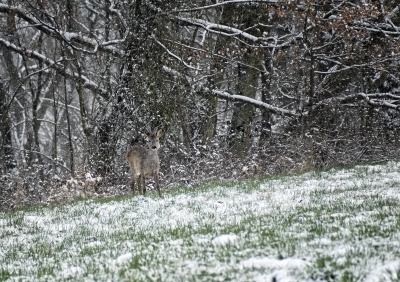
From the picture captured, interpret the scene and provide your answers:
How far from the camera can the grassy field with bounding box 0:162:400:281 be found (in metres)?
4.75

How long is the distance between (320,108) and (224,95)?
10.3ft

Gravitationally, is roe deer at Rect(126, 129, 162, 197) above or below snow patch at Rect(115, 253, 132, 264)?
above

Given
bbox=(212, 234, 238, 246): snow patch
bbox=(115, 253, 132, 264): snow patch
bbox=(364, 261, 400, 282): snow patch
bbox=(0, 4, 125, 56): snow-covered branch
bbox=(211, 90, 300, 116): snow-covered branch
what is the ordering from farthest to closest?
bbox=(211, 90, 300, 116): snow-covered branch < bbox=(0, 4, 125, 56): snow-covered branch < bbox=(212, 234, 238, 246): snow patch < bbox=(115, 253, 132, 264): snow patch < bbox=(364, 261, 400, 282): snow patch

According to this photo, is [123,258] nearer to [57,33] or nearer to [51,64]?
A: [57,33]

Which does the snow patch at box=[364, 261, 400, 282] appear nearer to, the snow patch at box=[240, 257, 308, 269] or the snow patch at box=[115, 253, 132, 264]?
the snow patch at box=[240, 257, 308, 269]

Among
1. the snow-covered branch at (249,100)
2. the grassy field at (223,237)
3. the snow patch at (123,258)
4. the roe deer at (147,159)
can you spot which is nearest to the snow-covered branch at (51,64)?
the snow-covered branch at (249,100)

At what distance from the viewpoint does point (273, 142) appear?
58.9ft

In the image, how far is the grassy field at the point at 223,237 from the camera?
4.75 meters

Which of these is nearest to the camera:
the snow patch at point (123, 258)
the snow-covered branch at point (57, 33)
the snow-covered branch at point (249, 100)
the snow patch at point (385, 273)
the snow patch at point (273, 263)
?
the snow patch at point (385, 273)

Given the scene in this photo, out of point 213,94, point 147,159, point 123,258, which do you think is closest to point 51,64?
point 213,94

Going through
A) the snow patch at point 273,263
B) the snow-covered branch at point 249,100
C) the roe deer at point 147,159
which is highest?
the snow-covered branch at point 249,100

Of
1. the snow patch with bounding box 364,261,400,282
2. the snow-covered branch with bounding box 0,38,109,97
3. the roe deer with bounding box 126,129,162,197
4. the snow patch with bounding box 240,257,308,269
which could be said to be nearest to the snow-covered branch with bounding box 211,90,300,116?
the snow-covered branch with bounding box 0,38,109,97

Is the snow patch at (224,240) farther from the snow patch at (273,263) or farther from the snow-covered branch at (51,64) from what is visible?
the snow-covered branch at (51,64)

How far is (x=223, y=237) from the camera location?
6.11 m
